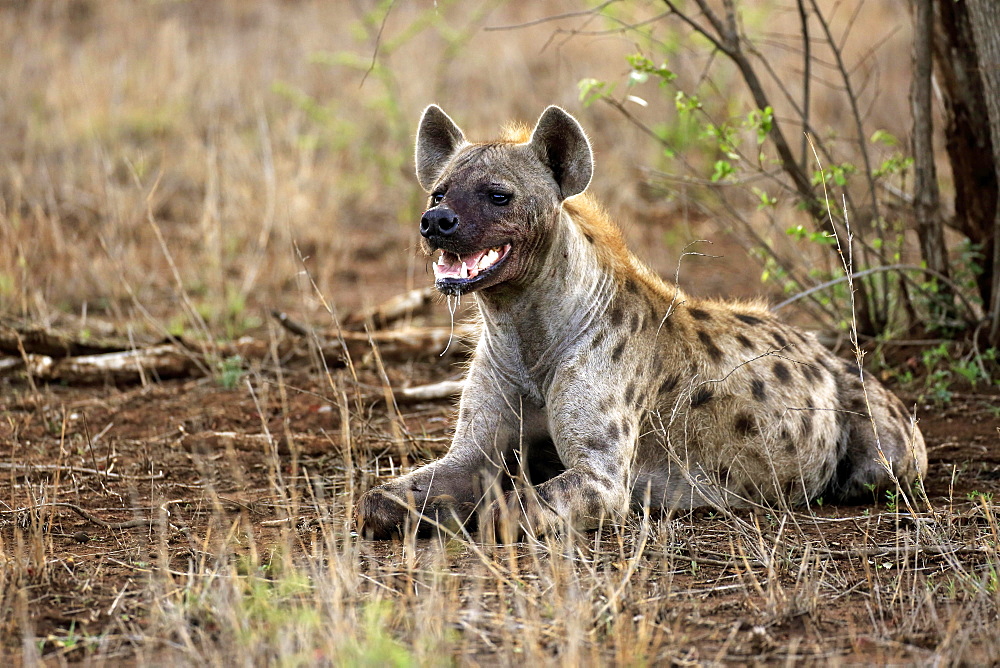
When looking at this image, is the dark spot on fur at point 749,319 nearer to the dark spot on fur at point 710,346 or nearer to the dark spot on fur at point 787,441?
the dark spot on fur at point 710,346

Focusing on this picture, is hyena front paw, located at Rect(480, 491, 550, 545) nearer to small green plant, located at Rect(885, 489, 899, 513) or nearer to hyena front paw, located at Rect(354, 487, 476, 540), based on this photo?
hyena front paw, located at Rect(354, 487, 476, 540)

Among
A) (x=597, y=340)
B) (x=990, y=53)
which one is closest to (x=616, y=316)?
(x=597, y=340)

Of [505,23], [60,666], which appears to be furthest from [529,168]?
[505,23]

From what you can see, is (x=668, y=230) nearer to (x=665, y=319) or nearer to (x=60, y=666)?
(x=665, y=319)

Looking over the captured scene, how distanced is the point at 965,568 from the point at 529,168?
1933 mm

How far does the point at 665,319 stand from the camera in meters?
4.30

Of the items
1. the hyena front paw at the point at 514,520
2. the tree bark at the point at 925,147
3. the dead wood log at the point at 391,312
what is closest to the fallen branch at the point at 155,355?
the dead wood log at the point at 391,312

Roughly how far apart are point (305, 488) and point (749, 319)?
1892mm

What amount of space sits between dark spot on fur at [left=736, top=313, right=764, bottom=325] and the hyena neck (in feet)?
2.32

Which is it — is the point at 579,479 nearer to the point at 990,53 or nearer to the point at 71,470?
the point at 71,470

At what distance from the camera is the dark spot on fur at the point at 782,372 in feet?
15.2

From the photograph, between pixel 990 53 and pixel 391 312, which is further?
pixel 391 312

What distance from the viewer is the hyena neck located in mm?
4227

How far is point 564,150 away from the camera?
4230 millimetres
